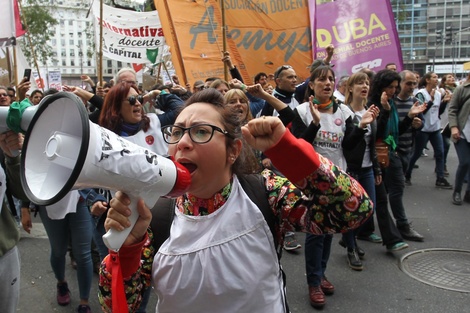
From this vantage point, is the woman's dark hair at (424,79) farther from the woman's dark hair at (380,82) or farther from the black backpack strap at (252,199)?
the black backpack strap at (252,199)

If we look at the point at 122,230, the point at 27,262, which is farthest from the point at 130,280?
the point at 27,262

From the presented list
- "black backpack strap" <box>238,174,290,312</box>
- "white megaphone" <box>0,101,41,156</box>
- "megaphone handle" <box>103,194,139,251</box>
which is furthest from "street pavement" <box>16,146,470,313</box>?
"white megaphone" <box>0,101,41,156</box>

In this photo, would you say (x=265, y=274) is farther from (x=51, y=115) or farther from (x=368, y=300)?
(x=368, y=300)

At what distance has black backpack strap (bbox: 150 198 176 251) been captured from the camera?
159 centimetres

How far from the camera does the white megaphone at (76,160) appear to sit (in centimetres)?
102

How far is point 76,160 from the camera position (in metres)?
1.02

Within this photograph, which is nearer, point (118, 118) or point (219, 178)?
point (219, 178)

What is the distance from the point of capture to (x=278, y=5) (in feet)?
24.7

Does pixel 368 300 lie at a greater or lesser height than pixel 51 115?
lesser

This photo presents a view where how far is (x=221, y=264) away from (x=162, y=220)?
0.97 feet

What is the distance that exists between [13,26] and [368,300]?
6.06m

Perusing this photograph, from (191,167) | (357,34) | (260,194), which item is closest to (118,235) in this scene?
(191,167)

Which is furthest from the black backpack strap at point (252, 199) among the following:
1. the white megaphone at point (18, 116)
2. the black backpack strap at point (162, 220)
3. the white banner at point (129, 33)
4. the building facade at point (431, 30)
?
the building facade at point (431, 30)

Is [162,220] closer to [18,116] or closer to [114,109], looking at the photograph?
[18,116]
